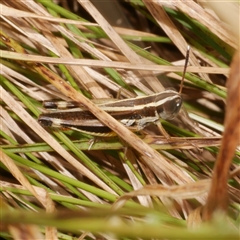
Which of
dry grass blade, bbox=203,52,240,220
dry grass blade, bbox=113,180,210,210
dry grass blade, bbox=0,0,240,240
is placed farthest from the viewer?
dry grass blade, bbox=0,0,240,240

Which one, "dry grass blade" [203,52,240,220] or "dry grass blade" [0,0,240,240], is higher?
"dry grass blade" [0,0,240,240]

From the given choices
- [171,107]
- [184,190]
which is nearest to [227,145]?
[184,190]

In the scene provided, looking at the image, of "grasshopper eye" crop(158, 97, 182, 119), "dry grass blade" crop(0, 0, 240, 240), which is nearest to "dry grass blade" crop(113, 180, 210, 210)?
"dry grass blade" crop(0, 0, 240, 240)

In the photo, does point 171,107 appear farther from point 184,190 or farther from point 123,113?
point 184,190

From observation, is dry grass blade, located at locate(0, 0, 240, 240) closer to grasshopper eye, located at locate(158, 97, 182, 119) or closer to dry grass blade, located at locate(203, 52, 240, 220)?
grasshopper eye, located at locate(158, 97, 182, 119)

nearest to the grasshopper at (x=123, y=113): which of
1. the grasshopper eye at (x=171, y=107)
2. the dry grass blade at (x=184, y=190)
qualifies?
the grasshopper eye at (x=171, y=107)

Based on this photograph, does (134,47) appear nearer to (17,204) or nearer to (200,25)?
(200,25)

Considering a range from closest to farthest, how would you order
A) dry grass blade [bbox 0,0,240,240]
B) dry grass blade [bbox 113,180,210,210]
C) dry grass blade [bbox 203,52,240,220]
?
dry grass blade [bbox 203,52,240,220] < dry grass blade [bbox 113,180,210,210] < dry grass blade [bbox 0,0,240,240]

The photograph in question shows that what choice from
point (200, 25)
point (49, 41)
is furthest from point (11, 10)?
point (200, 25)
